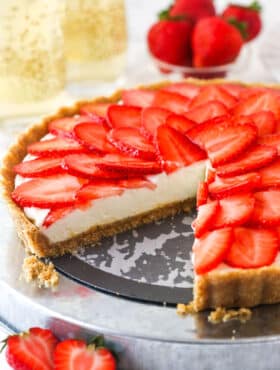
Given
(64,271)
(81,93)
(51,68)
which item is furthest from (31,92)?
(64,271)

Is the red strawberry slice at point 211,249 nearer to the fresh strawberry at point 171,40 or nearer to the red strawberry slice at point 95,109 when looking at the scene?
the red strawberry slice at point 95,109

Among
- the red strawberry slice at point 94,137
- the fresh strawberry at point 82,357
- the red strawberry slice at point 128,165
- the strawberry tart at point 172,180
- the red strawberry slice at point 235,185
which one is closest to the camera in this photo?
the fresh strawberry at point 82,357

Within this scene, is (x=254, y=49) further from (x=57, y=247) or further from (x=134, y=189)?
(x=57, y=247)

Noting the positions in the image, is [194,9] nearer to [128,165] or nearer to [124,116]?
[124,116]

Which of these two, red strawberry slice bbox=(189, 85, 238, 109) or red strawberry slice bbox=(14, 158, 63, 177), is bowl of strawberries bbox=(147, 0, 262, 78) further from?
red strawberry slice bbox=(14, 158, 63, 177)

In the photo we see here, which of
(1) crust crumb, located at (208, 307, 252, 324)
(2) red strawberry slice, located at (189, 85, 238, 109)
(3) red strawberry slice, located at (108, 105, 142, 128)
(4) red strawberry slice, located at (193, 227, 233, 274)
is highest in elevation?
(2) red strawberry slice, located at (189, 85, 238, 109)

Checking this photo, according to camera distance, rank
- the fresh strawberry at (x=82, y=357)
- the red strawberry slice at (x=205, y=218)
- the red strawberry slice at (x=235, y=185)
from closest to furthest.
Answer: the fresh strawberry at (x=82, y=357), the red strawberry slice at (x=205, y=218), the red strawberry slice at (x=235, y=185)

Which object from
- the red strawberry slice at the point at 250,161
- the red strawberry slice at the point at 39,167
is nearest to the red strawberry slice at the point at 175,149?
the red strawberry slice at the point at 250,161

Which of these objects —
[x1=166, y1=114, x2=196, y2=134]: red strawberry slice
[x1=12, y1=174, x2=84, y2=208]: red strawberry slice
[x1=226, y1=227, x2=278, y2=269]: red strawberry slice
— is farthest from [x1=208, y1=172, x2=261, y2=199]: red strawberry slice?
[x1=12, y1=174, x2=84, y2=208]: red strawberry slice

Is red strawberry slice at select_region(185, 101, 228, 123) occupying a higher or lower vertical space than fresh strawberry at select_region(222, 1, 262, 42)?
lower
